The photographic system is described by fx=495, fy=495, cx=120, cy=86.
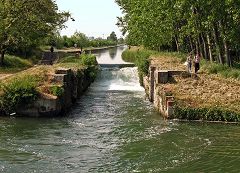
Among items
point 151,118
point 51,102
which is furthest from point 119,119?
point 51,102

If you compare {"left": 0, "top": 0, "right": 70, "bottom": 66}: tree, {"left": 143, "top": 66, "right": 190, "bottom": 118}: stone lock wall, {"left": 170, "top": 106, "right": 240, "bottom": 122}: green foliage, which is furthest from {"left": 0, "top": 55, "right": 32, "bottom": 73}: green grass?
{"left": 170, "top": 106, "right": 240, "bottom": 122}: green foliage

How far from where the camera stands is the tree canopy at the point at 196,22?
37469 mm

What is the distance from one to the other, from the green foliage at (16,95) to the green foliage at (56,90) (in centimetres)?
109

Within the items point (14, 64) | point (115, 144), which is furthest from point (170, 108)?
point (14, 64)

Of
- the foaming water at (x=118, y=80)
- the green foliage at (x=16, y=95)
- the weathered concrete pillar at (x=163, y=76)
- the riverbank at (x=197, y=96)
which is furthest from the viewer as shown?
the foaming water at (x=118, y=80)

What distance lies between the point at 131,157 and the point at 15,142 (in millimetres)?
5848

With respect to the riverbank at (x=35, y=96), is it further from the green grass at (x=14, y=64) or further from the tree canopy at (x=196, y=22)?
the green grass at (x=14, y=64)

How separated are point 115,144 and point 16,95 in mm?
9190

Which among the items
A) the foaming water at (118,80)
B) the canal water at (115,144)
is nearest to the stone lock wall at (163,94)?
the canal water at (115,144)

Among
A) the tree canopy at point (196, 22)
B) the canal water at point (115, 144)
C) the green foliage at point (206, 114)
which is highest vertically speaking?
the tree canopy at point (196, 22)

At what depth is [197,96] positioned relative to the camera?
2938 centimetres

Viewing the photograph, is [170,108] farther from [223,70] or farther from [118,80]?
[118,80]

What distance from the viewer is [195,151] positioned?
69.5 ft

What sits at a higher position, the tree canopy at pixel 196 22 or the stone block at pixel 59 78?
the tree canopy at pixel 196 22
